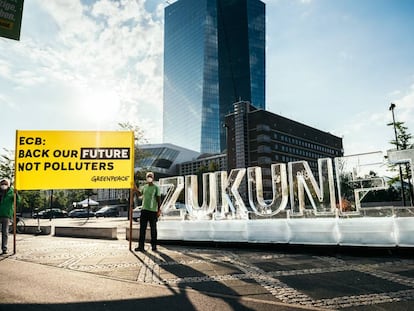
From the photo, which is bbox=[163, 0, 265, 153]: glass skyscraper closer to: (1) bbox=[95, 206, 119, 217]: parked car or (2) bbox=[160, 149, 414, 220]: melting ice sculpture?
(1) bbox=[95, 206, 119, 217]: parked car

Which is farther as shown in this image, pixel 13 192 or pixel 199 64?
pixel 199 64

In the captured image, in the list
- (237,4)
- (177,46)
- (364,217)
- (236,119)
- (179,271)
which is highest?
(237,4)

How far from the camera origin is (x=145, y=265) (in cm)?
550

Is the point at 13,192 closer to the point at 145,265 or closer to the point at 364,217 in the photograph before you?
the point at 145,265

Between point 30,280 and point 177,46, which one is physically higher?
point 177,46

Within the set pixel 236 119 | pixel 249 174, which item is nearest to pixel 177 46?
pixel 236 119

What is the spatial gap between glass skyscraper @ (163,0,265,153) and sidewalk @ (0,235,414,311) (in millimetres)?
109188

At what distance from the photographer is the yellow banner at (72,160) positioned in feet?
26.2

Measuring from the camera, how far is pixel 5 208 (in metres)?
7.65

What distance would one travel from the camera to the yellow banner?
7977 millimetres

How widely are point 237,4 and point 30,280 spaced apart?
475 ft

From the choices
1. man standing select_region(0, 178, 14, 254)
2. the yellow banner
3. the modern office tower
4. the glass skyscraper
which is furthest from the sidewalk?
the glass skyscraper

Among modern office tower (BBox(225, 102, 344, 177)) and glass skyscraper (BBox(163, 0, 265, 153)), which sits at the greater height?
glass skyscraper (BBox(163, 0, 265, 153))

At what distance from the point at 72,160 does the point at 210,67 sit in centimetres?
→ 11351
